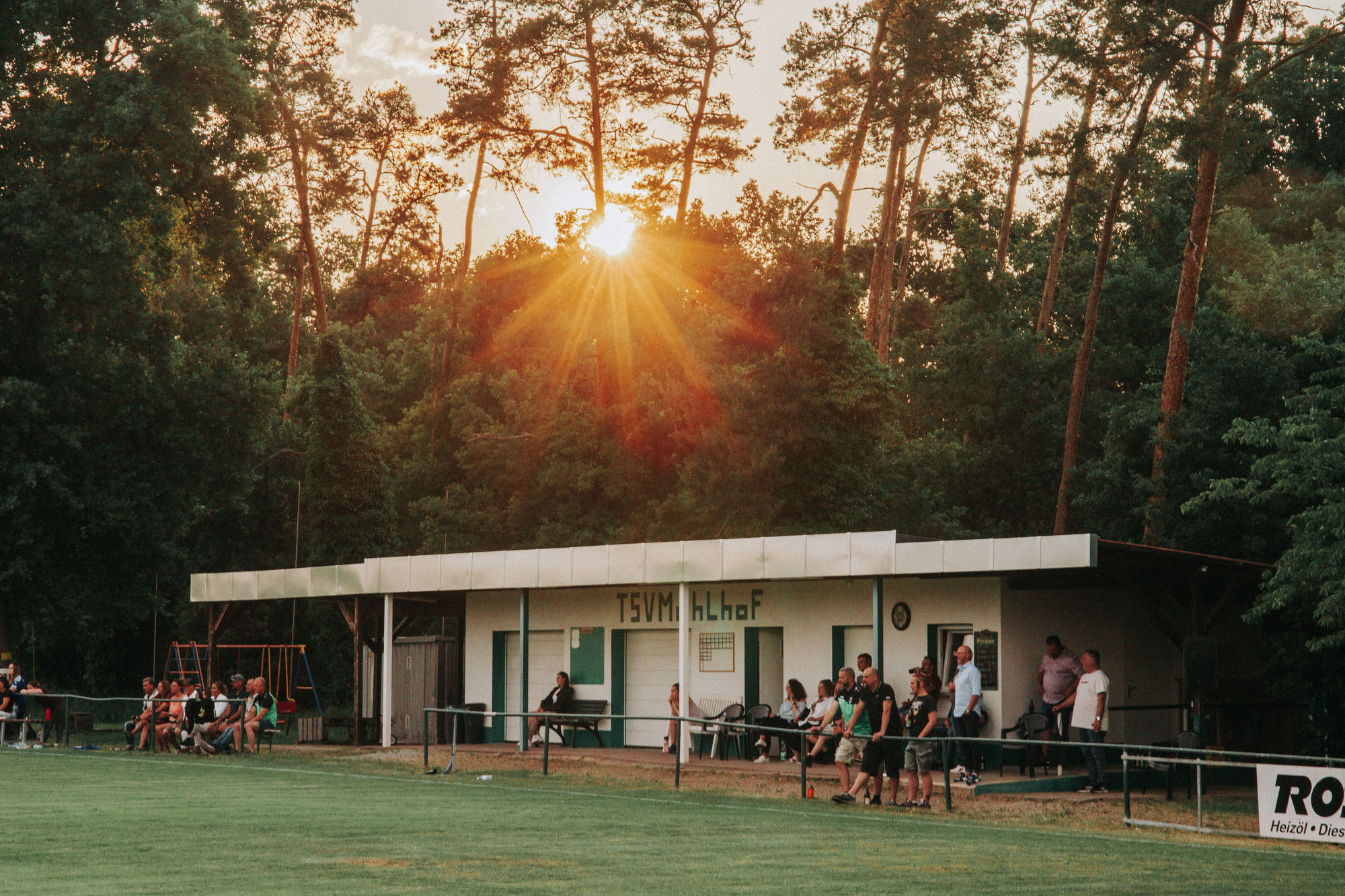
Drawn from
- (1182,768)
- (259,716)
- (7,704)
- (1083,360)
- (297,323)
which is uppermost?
(297,323)

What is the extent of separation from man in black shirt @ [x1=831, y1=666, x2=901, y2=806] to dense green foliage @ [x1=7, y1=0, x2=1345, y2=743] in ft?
20.9

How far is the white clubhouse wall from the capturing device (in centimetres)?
2012

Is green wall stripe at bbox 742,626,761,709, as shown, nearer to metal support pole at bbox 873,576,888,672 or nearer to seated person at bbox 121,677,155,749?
metal support pole at bbox 873,576,888,672

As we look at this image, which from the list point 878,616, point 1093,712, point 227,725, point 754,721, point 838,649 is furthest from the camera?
point 227,725

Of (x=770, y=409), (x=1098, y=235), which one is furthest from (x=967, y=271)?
(x=770, y=409)

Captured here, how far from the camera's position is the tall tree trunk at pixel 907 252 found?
42.2 m

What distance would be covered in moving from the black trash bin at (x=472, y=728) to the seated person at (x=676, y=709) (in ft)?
12.1

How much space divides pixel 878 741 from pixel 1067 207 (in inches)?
1143

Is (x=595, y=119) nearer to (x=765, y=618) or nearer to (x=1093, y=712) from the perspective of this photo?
(x=765, y=618)

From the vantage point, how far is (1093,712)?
17.0 m

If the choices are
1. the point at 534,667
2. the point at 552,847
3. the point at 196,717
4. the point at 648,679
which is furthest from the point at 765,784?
the point at 196,717

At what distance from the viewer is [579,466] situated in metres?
39.6

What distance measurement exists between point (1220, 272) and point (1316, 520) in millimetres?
17582

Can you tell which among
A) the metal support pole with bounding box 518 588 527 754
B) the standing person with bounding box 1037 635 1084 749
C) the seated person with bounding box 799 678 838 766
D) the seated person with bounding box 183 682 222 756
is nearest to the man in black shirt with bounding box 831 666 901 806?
the seated person with bounding box 799 678 838 766
